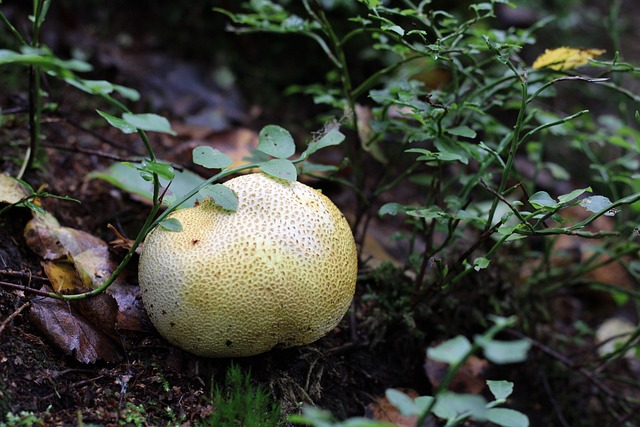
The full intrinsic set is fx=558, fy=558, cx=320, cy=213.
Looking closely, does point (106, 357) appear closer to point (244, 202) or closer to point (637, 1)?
point (244, 202)

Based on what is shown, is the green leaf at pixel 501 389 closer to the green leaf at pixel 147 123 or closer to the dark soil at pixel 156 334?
the dark soil at pixel 156 334

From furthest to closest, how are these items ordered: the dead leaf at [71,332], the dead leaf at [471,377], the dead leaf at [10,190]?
the dead leaf at [471,377] < the dead leaf at [10,190] < the dead leaf at [71,332]

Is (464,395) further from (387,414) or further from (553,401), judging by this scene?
(553,401)

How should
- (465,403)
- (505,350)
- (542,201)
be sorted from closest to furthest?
(505,350) → (465,403) → (542,201)

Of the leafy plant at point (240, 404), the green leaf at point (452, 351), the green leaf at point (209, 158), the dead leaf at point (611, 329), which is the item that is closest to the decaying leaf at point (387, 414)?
the leafy plant at point (240, 404)

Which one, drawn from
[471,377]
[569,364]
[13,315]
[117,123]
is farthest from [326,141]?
[569,364]

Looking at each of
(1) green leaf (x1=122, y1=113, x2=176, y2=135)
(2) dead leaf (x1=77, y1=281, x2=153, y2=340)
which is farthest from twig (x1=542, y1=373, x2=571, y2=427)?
(1) green leaf (x1=122, y1=113, x2=176, y2=135)

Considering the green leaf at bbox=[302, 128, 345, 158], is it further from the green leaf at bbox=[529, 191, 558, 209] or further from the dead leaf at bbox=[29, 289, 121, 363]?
the dead leaf at bbox=[29, 289, 121, 363]
